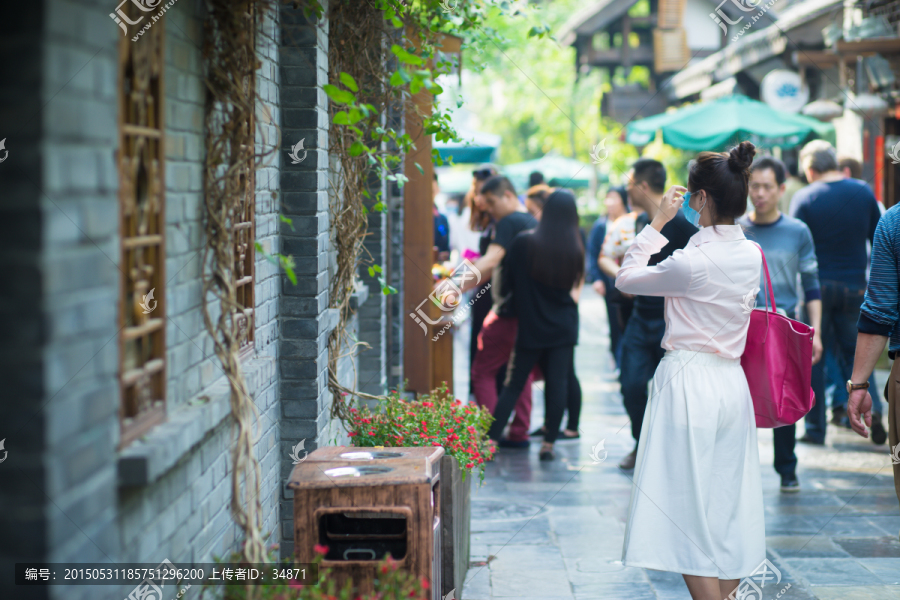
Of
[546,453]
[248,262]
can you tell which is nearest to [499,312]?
[546,453]

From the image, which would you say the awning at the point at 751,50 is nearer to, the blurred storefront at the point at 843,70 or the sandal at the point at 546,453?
the blurred storefront at the point at 843,70

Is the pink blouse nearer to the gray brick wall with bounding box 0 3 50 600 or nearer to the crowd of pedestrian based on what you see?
the crowd of pedestrian

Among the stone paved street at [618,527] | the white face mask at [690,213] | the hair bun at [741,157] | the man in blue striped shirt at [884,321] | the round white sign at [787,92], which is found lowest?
the stone paved street at [618,527]

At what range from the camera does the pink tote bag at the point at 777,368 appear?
3.54 metres

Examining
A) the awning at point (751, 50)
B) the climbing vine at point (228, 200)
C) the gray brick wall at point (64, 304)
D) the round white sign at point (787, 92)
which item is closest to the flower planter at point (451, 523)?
the climbing vine at point (228, 200)

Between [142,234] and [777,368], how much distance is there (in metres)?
2.53

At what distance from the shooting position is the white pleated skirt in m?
3.34

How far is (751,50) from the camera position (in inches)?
516

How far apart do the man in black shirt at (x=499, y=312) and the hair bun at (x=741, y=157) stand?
3.02 m

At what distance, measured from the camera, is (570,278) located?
6172 millimetres

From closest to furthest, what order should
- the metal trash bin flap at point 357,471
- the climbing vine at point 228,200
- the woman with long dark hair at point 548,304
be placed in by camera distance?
the climbing vine at point 228,200 < the metal trash bin flap at point 357,471 < the woman with long dark hair at point 548,304

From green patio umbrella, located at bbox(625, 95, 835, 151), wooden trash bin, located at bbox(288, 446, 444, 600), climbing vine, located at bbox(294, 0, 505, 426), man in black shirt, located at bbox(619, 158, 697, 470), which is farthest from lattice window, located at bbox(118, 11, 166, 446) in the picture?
green patio umbrella, located at bbox(625, 95, 835, 151)

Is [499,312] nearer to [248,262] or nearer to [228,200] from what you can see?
[248,262]

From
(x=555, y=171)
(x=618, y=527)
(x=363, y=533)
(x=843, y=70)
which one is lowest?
(x=618, y=527)
